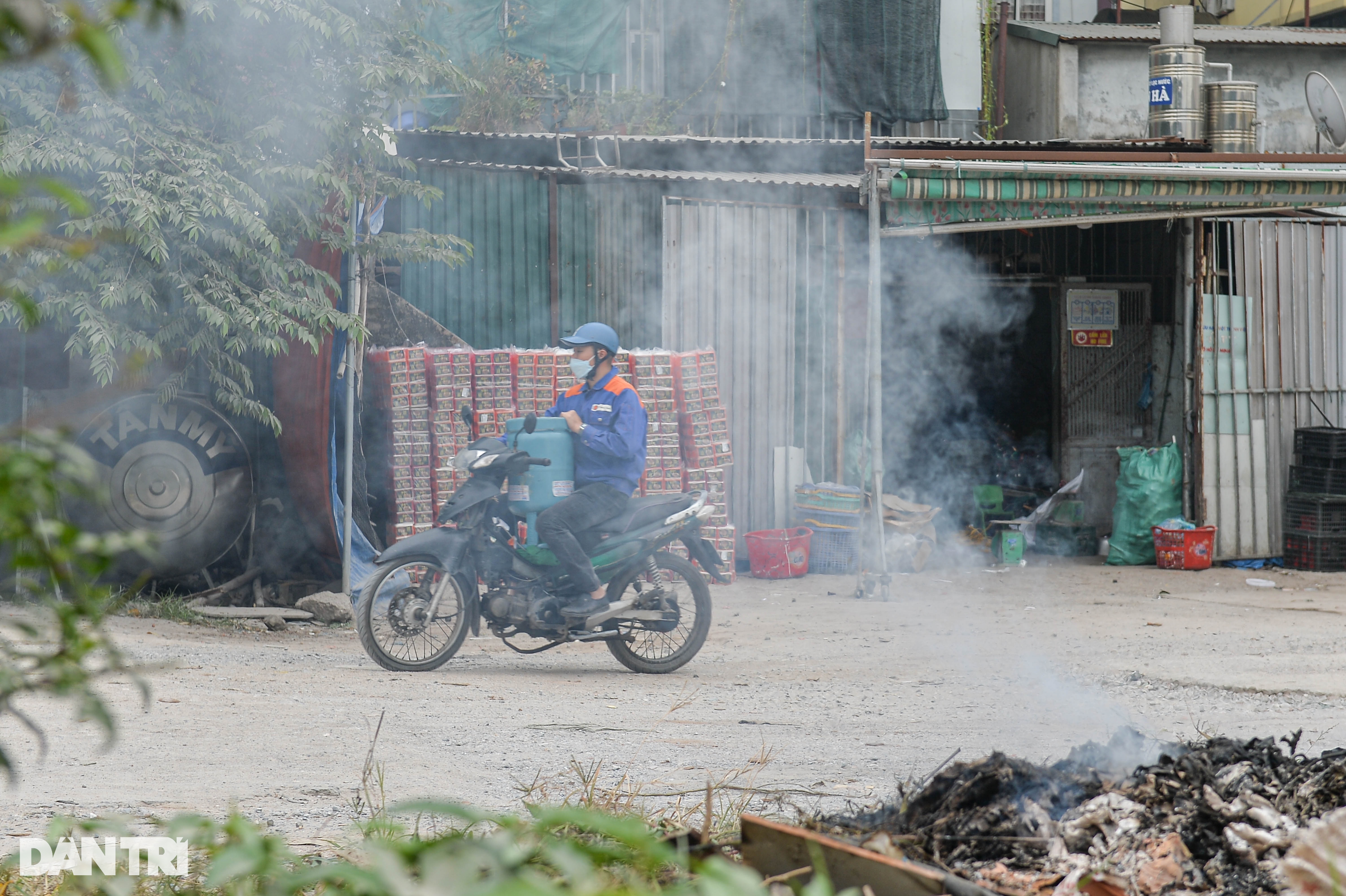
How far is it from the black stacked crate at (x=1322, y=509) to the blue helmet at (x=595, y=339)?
7.38 metres

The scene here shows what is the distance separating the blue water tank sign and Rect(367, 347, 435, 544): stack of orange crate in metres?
6.79

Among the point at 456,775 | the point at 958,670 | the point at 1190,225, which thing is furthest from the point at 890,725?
the point at 1190,225

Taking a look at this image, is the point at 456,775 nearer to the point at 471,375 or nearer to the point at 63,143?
the point at 63,143

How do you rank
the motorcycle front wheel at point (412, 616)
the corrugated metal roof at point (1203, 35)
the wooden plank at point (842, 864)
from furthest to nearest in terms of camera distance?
the corrugated metal roof at point (1203, 35) → the motorcycle front wheel at point (412, 616) → the wooden plank at point (842, 864)

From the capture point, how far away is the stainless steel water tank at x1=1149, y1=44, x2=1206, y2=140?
10.3 metres

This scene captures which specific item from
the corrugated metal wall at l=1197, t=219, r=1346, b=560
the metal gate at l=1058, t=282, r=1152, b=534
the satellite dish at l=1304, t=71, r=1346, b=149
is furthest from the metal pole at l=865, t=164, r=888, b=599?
the satellite dish at l=1304, t=71, r=1346, b=149

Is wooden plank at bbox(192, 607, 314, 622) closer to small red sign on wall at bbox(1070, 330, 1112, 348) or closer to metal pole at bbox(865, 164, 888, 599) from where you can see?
metal pole at bbox(865, 164, 888, 599)

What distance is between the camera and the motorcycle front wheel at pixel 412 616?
6.20 meters

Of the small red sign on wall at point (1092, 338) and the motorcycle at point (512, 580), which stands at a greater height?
the small red sign on wall at point (1092, 338)

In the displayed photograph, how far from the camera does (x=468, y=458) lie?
6.41m

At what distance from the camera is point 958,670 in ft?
21.9

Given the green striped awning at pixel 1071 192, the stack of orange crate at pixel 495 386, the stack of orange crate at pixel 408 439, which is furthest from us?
the stack of orange crate at pixel 495 386

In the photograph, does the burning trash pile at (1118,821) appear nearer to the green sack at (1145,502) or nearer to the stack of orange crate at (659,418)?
the stack of orange crate at (659,418)

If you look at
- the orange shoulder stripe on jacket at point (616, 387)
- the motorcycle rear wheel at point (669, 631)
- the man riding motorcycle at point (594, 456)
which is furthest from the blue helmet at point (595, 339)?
the motorcycle rear wheel at point (669, 631)
